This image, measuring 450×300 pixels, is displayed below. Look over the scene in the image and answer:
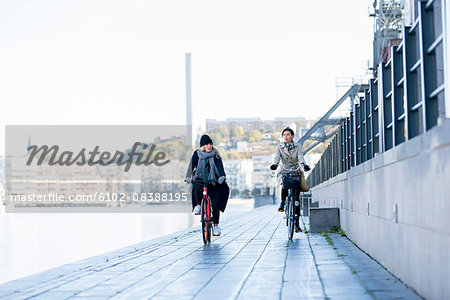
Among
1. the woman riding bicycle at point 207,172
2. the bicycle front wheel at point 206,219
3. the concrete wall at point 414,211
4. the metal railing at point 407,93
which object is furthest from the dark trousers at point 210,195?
the concrete wall at point 414,211

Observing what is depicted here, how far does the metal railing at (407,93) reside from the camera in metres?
5.32

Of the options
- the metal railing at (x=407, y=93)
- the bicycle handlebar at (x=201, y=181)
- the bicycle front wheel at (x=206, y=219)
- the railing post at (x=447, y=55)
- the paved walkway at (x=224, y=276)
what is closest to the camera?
the railing post at (x=447, y=55)

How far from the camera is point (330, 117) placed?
2371 inches

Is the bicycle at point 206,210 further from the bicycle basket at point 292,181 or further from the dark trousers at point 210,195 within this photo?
the bicycle basket at point 292,181

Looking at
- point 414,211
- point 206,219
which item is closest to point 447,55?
point 414,211

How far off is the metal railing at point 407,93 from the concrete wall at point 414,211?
296mm

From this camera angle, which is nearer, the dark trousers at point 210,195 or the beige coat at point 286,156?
the dark trousers at point 210,195

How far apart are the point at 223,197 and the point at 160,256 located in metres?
2.32

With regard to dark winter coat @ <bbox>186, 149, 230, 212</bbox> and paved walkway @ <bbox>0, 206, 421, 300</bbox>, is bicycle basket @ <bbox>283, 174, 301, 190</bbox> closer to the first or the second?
dark winter coat @ <bbox>186, 149, 230, 212</bbox>

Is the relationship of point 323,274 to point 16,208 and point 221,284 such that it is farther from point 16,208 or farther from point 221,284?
point 16,208

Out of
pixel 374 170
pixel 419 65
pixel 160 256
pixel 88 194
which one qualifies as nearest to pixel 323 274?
pixel 374 170

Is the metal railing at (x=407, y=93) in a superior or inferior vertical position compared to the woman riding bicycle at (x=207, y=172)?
superior

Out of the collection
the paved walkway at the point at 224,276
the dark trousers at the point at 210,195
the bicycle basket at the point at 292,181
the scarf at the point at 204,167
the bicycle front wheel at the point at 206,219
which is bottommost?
the paved walkway at the point at 224,276

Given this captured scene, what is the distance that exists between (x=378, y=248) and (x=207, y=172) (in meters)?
4.29
